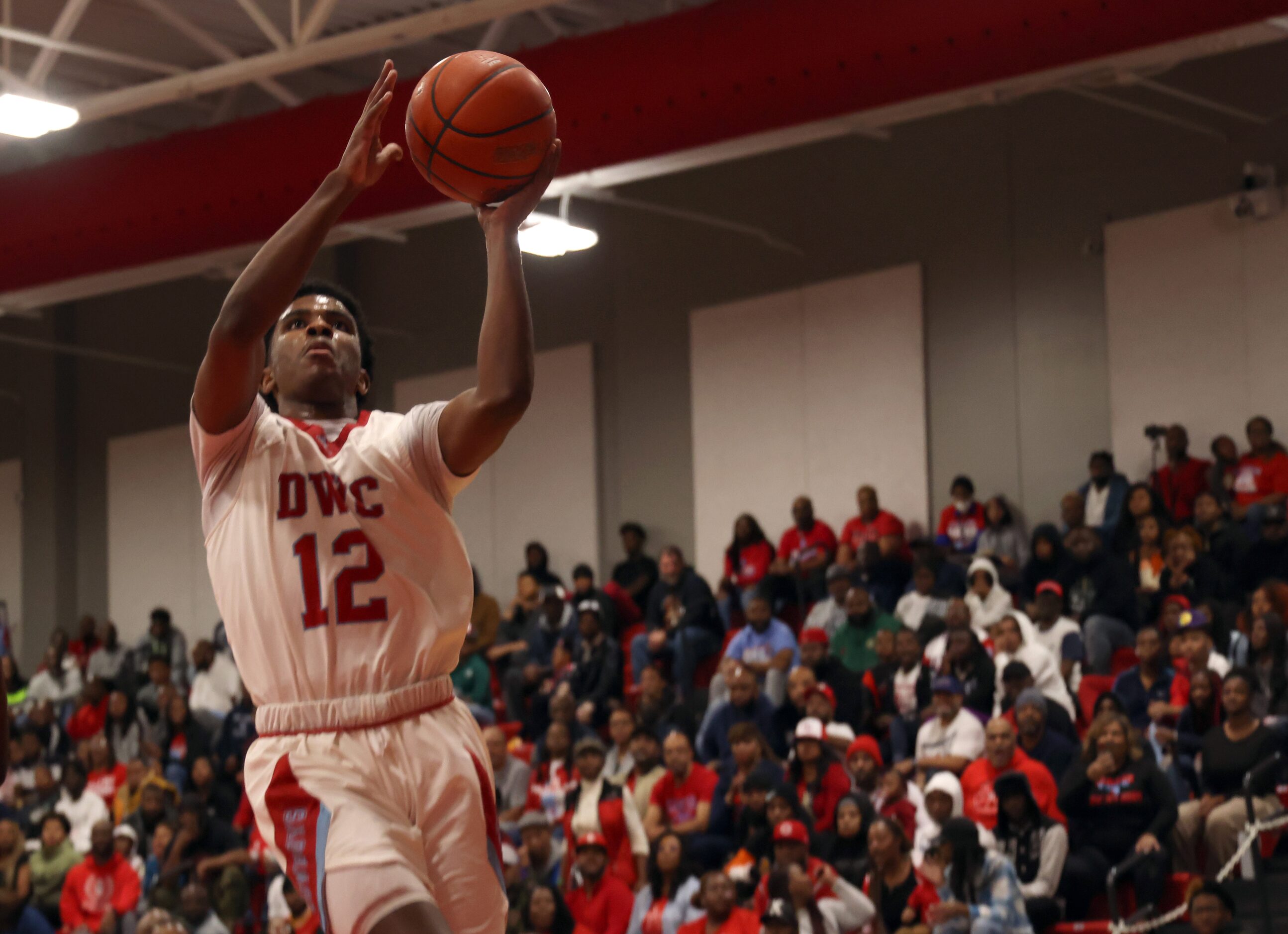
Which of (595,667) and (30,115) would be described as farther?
(595,667)

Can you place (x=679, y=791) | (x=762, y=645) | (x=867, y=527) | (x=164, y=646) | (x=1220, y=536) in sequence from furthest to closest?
(x=164, y=646)
(x=867, y=527)
(x=762, y=645)
(x=1220, y=536)
(x=679, y=791)

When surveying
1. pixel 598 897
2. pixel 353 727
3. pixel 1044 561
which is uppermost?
pixel 1044 561

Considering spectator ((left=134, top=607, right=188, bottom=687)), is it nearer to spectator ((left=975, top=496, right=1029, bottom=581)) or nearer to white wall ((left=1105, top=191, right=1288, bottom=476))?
spectator ((left=975, top=496, right=1029, bottom=581))

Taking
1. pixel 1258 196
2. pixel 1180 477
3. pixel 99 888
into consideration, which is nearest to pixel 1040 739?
pixel 1180 477

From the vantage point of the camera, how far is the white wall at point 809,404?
48.7ft

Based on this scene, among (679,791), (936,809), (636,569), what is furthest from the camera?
(636,569)

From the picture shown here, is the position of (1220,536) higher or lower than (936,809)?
higher

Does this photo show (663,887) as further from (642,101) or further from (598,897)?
(642,101)

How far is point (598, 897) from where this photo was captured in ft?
32.8

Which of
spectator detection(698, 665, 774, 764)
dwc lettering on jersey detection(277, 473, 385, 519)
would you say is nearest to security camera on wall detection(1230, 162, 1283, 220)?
spectator detection(698, 665, 774, 764)

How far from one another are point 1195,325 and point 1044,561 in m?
2.53

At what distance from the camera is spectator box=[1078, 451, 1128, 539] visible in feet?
41.1

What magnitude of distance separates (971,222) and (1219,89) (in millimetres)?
2299

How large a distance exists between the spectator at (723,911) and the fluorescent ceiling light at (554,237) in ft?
14.2
